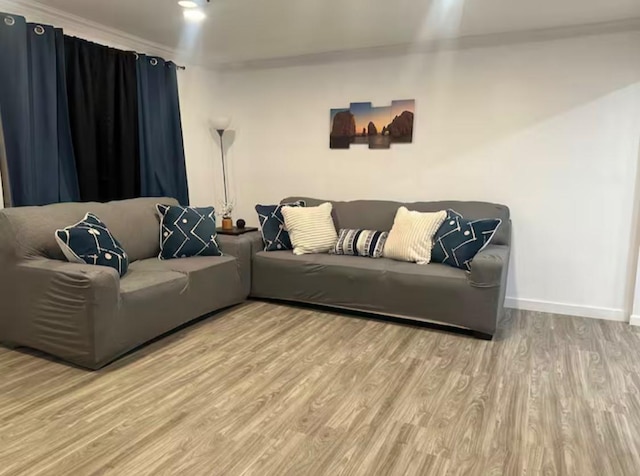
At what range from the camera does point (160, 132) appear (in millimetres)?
4305

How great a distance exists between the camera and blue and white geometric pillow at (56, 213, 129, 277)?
9.30 ft

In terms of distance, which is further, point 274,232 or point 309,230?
point 274,232

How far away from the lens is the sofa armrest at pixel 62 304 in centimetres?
262

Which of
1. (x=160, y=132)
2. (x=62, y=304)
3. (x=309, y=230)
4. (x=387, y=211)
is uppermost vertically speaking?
(x=160, y=132)

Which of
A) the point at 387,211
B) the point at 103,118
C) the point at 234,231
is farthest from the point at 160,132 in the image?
the point at 387,211

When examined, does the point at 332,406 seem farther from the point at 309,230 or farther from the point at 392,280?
the point at 309,230

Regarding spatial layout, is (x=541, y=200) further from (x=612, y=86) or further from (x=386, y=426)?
(x=386, y=426)

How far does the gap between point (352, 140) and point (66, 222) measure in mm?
2626

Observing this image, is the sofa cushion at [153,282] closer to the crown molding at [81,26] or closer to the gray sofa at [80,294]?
the gray sofa at [80,294]

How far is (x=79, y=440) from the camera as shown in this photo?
202cm

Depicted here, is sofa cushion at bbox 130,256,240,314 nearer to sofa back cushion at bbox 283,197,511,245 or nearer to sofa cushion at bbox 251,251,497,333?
sofa cushion at bbox 251,251,497,333

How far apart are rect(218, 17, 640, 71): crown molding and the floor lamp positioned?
0.66 metres

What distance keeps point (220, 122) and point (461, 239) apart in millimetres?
2750

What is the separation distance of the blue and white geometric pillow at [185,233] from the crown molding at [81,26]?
1462mm
